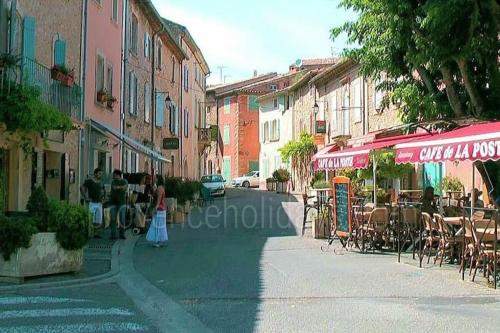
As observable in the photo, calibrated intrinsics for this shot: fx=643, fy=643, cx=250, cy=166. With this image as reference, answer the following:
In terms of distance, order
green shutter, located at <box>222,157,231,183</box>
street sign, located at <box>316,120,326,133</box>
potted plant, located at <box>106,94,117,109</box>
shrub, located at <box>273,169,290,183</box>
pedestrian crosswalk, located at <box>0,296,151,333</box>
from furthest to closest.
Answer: green shutter, located at <box>222,157,231,183</box>
shrub, located at <box>273,169,290,183</box>
street sign, located at <box>316,120,326,133</box>
potted plant, located at <box>106,94,117,109</box>
pedestrian crosswalk, located at <box>0,296,151,333</box>

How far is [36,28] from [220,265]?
22.2ft

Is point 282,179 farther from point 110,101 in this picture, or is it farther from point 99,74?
point 99,74

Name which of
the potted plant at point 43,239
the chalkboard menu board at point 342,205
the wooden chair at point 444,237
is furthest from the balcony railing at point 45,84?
the wooden chair at point 444,237

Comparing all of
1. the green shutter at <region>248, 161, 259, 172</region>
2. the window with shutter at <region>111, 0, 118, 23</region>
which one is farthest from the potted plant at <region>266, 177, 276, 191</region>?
the window with shutter at <region>111, 0, 118, 23</region>

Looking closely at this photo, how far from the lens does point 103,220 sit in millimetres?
16391

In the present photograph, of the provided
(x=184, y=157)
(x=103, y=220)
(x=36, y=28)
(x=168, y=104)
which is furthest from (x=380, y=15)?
(x=184, y=157)

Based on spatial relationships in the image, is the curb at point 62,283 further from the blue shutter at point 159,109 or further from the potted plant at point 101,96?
the blue shutter at point 159,109

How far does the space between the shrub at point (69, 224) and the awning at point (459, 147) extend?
4.95 m

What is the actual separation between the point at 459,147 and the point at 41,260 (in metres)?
5.94

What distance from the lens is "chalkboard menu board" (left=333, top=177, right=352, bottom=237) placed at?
12.9 metres

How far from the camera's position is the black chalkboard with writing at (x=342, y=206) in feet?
42.6

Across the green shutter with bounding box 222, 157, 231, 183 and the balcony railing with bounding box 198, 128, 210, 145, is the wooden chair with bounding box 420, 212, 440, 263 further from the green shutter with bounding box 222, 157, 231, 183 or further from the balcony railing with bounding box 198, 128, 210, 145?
the green shutter with bounding box 222, 157, 231, 183

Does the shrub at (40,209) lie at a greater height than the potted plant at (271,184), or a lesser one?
lesser

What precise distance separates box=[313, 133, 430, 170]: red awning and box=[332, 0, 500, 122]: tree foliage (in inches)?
40.0
